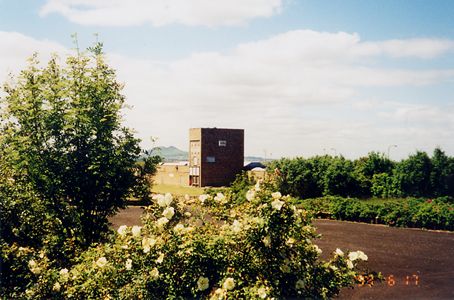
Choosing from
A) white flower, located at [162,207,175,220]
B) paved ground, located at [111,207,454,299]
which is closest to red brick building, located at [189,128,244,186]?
paved ground, located at [111,207,454,299]

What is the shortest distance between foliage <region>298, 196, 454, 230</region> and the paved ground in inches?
32.6

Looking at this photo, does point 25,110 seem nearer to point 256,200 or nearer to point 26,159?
point 26,159

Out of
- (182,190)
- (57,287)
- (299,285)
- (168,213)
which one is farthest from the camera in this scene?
(182,190)

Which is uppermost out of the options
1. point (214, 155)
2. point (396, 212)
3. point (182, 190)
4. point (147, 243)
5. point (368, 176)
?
point (214, 155)

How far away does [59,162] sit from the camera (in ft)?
23.6

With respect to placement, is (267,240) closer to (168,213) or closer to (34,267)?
(168,213)

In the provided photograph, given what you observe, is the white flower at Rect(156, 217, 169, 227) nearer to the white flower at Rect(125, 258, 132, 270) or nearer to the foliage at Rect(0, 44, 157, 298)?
the white flower at Rect(125, 258, 132, 270)

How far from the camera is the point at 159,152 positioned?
27.6ft

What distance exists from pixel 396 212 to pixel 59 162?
21.1m

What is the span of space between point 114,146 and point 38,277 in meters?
2.66

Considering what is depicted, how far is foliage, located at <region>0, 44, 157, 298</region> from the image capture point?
279 inches

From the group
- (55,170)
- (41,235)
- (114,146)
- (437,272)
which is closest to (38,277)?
(41,235)
